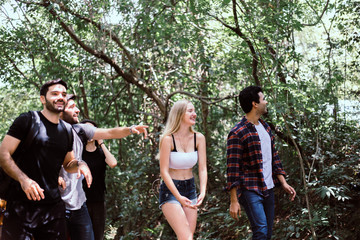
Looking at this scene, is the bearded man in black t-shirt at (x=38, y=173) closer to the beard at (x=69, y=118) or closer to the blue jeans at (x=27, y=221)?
the blue jeans at (x=27, y=221)

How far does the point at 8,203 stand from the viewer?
11.4ft

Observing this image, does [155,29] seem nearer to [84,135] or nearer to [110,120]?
[110,120]

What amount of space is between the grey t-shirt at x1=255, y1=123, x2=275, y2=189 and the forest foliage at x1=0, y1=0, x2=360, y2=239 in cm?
164

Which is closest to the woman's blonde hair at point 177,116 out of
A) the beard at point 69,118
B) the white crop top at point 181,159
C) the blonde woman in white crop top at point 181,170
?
the blonde woman in white crop top at point 181,170

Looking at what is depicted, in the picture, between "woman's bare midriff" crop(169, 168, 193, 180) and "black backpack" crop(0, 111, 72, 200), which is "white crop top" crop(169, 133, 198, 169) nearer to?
"woman's bare midriff" crop(169, 168, 193, 180)

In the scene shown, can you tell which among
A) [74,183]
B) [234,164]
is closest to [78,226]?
[74,183]

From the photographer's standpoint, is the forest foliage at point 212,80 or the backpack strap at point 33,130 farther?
the forest foliage at point 212,80

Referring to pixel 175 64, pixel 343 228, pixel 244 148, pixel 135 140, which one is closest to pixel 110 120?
pixel 135 140

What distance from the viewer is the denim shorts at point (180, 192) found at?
4.47m

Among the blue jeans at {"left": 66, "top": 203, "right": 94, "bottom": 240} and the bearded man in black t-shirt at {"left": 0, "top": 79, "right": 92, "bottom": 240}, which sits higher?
the bearded man in black t-shirt at {"left": 0, "top": 79, "right": 92, "bottom": 240}

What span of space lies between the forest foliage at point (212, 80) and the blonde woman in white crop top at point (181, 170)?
2.10m

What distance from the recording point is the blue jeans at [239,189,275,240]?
4352 millimetres

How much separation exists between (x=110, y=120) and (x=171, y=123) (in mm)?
8433

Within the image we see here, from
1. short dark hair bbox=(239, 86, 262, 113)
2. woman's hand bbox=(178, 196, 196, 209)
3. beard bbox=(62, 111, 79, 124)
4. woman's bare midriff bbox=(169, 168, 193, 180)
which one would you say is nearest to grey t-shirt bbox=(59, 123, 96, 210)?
beard bbox=(62, 111, 79, 124)
